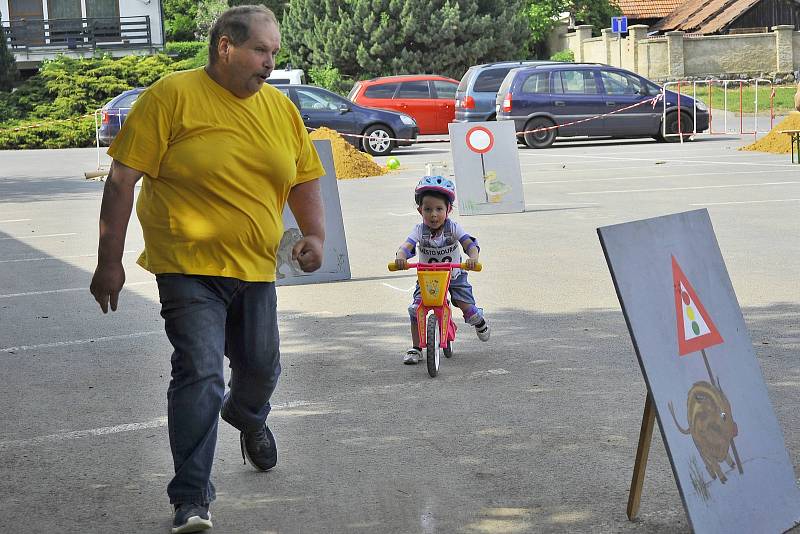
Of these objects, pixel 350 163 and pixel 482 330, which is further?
pixel 350 163

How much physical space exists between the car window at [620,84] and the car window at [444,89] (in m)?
5.09

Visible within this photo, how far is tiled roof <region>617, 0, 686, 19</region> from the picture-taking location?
2490 inches

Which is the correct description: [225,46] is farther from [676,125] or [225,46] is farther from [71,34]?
[71,34]

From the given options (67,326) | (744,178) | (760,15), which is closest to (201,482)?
(67,326)

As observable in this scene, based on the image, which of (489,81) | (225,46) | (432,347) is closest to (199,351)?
(225,46)

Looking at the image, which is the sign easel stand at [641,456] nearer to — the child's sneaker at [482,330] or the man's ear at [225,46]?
the man's ear at [225,46]

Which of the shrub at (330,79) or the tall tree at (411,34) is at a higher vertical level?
the tall tree at (411,34)

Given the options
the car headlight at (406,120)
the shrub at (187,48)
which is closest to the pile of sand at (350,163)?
the car headlight at (406,120)

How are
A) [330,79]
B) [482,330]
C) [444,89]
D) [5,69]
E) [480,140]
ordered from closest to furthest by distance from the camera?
[482,330] < [480,140] < [444,89] < [5,69] < [330,79]

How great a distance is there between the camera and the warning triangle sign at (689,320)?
407 cm

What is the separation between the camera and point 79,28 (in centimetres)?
5172

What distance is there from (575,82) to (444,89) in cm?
500

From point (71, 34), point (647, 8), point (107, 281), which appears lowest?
point (107, 281)

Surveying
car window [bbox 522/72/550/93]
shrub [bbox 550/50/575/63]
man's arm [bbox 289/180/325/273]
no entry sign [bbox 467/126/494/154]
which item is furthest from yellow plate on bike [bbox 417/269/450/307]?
shrub [bbox 550/50/575/63]
